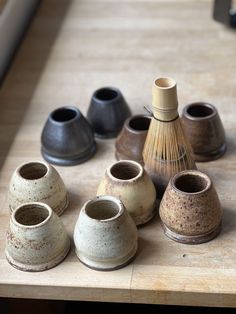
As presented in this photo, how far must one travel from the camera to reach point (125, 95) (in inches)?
44.4

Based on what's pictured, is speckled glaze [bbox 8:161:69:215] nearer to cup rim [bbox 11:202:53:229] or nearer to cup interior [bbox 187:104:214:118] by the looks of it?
cup rim [bbox 11:202:53:229]

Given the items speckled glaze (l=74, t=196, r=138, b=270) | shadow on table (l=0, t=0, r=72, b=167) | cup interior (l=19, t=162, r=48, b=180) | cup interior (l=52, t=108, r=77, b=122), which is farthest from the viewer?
shadow on table (l=0, t=0, r=72, b=167)

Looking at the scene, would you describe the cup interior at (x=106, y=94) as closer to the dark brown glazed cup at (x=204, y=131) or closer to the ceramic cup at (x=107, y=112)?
the ceramic cup at (x=107, y=112)

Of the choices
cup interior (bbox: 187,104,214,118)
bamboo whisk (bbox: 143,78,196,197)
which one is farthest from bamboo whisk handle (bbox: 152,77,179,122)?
cup interior (bbox: 187,104,214,118)

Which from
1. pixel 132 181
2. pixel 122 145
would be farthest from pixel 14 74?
pixel 132 181

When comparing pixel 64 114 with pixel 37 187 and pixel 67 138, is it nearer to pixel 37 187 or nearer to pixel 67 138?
pixel 67 138

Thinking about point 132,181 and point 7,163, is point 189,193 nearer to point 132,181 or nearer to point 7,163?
point 132,181


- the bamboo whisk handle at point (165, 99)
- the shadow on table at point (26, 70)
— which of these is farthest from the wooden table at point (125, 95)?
the bamboo whisk handle at point (165, 99)

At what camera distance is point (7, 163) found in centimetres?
100

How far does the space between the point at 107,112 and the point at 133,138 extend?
94 mm

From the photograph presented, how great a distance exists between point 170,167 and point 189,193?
9cm

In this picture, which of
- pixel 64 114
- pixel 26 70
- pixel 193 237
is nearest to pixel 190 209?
pixel 193 237

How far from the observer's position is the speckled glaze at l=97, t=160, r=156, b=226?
832 mm

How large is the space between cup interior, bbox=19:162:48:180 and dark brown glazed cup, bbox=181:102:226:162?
0.22 metres
